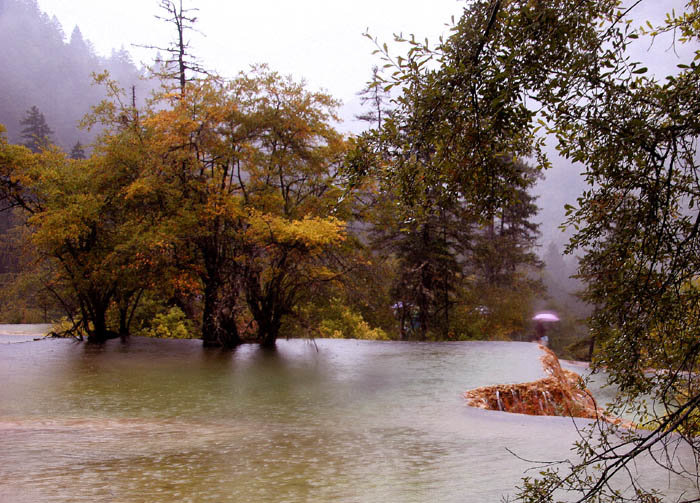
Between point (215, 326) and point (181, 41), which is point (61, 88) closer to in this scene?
point (181, 41)

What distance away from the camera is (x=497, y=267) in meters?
25.2

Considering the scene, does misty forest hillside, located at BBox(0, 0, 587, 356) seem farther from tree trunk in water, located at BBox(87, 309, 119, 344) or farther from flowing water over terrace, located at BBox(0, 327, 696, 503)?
flowing water over terrace, located at BBox(0, 327, 696, 503)

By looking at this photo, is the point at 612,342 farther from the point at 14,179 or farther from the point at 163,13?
the point at 163,13

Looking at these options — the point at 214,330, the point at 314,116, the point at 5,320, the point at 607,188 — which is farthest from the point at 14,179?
the point at 5,320

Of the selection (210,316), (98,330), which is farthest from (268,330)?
(98,330)

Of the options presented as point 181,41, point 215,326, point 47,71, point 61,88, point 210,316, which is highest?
point 47,71

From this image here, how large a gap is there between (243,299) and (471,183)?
424 inches

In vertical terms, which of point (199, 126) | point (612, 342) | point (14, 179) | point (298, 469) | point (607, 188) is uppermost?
point (199, 126)

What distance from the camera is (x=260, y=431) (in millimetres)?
5910

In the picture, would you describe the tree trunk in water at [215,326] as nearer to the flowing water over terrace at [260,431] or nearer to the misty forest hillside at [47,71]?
the flowing water over terrace at [260,431]

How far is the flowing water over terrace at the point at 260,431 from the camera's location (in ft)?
13.4

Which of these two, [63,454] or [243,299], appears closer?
[63,454]

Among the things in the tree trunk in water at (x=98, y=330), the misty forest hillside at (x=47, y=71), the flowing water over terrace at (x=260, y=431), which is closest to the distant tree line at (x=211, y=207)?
the tree trunk in water at (x=98, y=330)

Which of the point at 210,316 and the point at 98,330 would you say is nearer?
the point at 210,316
